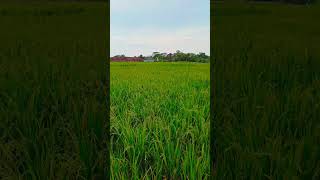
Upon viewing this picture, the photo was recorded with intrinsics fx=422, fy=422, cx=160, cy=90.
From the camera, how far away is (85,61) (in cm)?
360

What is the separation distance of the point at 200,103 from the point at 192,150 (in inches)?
40.4

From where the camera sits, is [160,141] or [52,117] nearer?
[160,141]

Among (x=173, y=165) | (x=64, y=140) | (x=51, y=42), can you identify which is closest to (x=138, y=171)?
(x=173, y=165)
